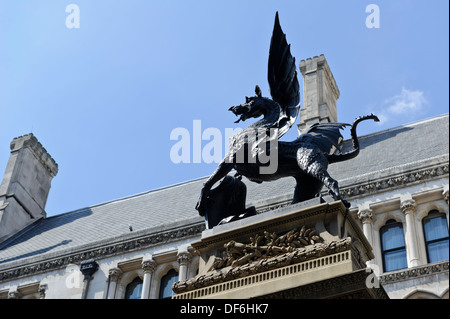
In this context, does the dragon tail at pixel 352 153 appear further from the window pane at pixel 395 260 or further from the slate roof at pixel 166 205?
the slate roof at pixel 166 205

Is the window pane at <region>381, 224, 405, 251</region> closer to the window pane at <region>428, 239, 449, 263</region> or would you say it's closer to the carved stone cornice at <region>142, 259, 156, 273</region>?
the window pane at <region>428, 239, 449, 263</region>

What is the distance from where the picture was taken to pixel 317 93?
1607 inches

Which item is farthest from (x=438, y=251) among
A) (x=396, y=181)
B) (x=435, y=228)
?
(x=396, y=181)

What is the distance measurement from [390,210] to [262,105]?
63.6ft

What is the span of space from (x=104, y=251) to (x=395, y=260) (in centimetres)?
1271

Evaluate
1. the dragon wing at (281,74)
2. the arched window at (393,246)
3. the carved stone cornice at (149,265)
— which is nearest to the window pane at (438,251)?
the arched window at (393,246)

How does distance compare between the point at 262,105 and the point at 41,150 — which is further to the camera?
the point at 41,150

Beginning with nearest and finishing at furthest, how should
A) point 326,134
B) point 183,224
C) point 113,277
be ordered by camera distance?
point 326,134 < point 183,224 < point 113,277

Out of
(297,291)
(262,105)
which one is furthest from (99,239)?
(297,291)

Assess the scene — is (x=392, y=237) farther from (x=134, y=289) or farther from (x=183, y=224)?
(x=134, y=289)

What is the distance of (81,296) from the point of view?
33.8 m

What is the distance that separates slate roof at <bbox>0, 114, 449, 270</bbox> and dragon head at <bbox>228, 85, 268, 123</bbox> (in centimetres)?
1980
